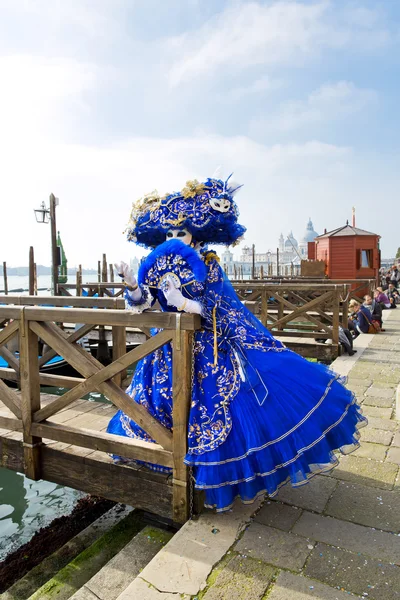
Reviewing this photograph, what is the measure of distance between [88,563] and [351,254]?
2144 centimetres

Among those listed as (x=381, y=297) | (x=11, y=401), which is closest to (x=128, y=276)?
(x=11, y=401)

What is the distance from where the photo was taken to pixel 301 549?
2.06m

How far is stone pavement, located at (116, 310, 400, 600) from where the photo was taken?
182 cm

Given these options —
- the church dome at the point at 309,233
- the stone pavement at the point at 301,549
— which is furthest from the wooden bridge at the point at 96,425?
the church dome at the point at 309,233

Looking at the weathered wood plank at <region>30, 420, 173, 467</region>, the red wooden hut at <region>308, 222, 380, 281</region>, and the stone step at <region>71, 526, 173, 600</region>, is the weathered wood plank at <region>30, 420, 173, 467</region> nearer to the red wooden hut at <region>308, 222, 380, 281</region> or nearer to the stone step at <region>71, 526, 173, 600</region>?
the stone step at <region>71, 526, 173, 600</region>

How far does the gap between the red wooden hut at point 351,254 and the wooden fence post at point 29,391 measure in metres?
20.5

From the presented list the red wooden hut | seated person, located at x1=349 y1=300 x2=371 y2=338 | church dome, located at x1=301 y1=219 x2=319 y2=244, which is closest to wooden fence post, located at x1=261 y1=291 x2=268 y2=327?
seated person, located at x1=349 y1=300 x2=371 y2=338

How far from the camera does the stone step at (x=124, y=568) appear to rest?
6.52ft

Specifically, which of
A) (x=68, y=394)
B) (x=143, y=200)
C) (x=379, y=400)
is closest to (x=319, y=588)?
(x=68, y=394)

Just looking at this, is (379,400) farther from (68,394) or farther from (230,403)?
(68,394)

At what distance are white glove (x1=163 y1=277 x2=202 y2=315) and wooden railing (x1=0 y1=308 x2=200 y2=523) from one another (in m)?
0.06

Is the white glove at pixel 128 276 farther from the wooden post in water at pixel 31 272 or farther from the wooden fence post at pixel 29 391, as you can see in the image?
the wooden post in water at pixel 31 272

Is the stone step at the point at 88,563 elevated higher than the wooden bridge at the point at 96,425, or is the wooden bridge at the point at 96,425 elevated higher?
the wooden bridge at the point at 96,425

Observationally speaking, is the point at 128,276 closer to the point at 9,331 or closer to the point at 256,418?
the point at 256,418
